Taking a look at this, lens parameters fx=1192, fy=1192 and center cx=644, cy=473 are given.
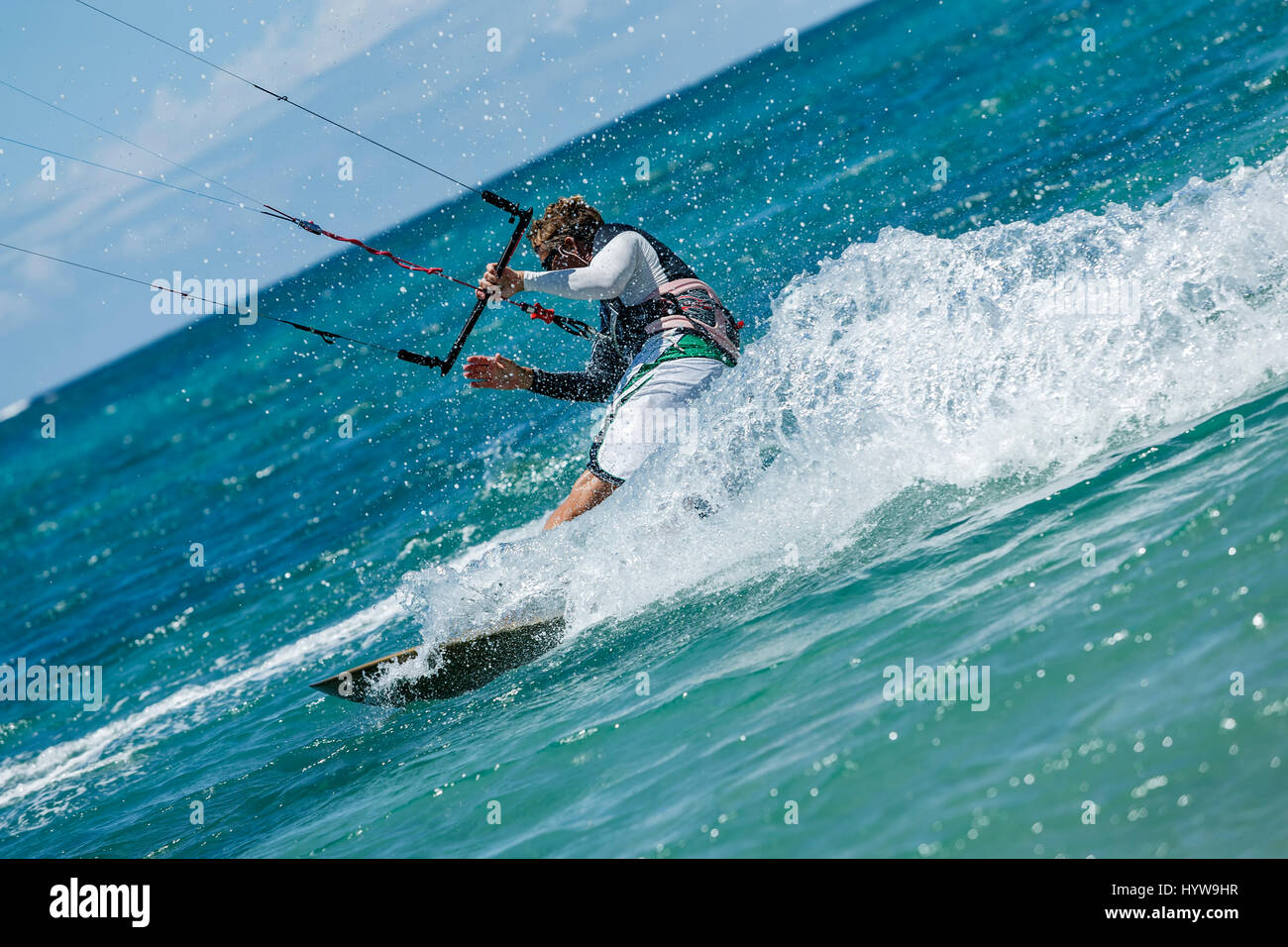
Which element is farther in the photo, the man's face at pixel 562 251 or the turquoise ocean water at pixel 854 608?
the man's face at pixel 562 251

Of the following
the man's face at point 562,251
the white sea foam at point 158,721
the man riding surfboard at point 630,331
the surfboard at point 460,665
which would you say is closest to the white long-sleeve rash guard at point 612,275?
the man riding surfboard at point 630,331

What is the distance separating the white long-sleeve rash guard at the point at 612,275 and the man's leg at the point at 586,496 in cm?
108

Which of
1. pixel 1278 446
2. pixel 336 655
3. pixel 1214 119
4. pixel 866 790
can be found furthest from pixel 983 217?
pixel 866 790

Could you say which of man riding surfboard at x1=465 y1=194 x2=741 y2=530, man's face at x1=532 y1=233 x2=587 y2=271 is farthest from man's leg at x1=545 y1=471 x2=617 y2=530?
man's face at x1=532 y1=233 x2=587 y2=271

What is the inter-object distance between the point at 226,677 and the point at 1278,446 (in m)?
9.09

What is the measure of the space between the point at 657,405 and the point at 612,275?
2.60 ft

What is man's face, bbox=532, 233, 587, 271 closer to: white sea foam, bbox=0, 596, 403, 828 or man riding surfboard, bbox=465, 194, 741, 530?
man riding surfboard, bbox=465, 194, 741, 530

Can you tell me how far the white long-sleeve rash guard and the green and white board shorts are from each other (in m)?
0.33

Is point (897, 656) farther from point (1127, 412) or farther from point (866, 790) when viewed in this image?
point (1127, 412)

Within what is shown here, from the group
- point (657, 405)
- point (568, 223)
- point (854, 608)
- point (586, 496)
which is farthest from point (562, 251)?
point (854, 608)

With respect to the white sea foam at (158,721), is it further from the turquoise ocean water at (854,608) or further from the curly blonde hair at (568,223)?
the curly blonde hair at (568,223)

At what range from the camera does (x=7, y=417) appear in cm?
12694

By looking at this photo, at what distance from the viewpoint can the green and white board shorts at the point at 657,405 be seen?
697 cm

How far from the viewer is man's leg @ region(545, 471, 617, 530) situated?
23.1 feet
